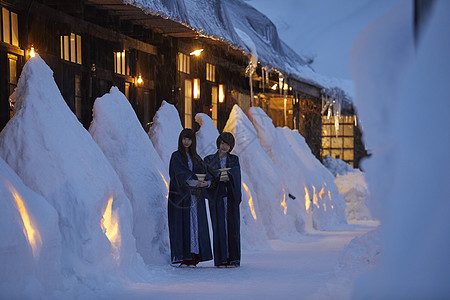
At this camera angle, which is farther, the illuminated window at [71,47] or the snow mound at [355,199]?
the snow mound at [355,199]

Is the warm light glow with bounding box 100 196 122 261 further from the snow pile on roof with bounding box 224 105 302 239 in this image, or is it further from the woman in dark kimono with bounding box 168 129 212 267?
the snow pile on roof with bounding box 224 105 302 239

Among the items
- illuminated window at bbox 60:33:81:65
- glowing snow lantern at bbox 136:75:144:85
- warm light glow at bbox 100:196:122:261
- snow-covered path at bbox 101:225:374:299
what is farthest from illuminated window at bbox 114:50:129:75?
warm light glow at bbox 100:196:122:261

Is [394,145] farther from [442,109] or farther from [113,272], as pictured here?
[113,272]

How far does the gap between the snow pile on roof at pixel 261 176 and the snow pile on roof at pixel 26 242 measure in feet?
26.4

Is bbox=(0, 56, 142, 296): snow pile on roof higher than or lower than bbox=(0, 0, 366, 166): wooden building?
lower

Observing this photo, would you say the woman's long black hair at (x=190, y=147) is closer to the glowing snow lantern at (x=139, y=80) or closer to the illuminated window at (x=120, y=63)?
the illuminated window at (x=120, y=63)

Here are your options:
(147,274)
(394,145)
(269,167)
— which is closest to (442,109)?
(394,145)

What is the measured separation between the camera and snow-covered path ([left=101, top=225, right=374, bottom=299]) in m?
6.78

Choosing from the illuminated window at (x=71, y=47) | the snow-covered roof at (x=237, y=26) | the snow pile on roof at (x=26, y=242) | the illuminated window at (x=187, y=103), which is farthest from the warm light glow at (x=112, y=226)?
the illuminated window at (x=187, y=103)

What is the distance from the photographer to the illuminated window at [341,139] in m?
33.7

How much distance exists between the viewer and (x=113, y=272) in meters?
7.58

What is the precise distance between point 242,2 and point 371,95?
16.8 metres

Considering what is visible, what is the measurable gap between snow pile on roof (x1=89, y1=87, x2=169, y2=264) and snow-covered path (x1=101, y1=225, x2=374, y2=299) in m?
0.56

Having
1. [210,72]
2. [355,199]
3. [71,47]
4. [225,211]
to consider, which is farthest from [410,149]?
[355,199]
